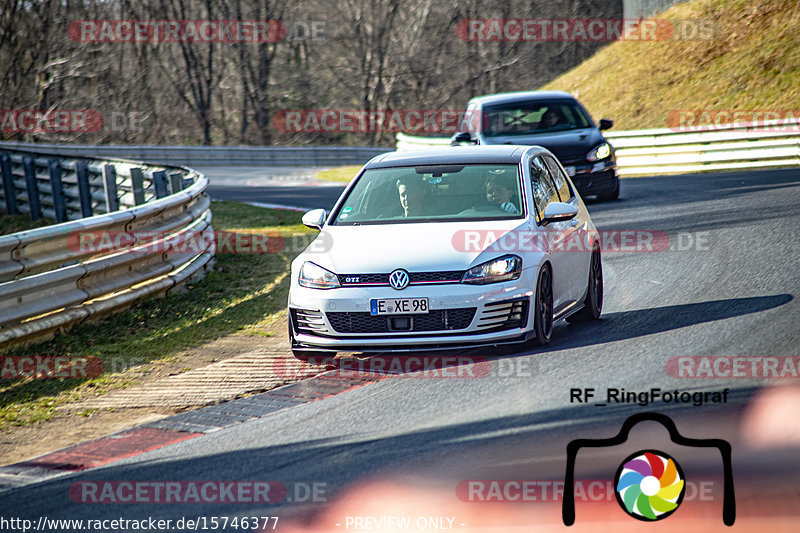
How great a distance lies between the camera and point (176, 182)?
14906mm

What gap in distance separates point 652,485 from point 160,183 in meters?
11.5

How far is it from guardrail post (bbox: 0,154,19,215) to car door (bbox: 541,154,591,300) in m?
13.8

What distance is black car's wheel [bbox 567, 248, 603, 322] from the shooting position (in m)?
8.67

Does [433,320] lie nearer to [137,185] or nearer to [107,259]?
[107,259]

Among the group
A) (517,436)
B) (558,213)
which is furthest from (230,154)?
(517,436)

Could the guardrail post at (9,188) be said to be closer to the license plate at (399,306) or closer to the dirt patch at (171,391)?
the dirt patch at (171,391)

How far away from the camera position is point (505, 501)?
4.65 meters

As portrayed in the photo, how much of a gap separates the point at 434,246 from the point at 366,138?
46.7 metres

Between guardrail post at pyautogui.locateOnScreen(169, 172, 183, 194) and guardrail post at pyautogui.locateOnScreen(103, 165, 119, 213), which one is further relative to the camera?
guardrail post at pyautogui.locateOnScreen(103, 165, 119, 213)

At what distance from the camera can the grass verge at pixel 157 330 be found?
7.63m

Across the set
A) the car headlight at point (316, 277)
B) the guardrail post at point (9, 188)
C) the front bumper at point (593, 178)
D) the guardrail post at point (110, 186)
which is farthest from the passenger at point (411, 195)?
the guardrail post at point (9, 188)

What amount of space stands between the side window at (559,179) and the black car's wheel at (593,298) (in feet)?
1.92

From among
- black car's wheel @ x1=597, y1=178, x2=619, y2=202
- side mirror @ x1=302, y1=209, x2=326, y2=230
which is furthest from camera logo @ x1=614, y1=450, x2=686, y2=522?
black car's wheel @ x1=597, y1=178, x2=619, y2=202

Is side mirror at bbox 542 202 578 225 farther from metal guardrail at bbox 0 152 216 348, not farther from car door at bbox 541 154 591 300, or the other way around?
metal guardrail at bbox 0 152 216 348
